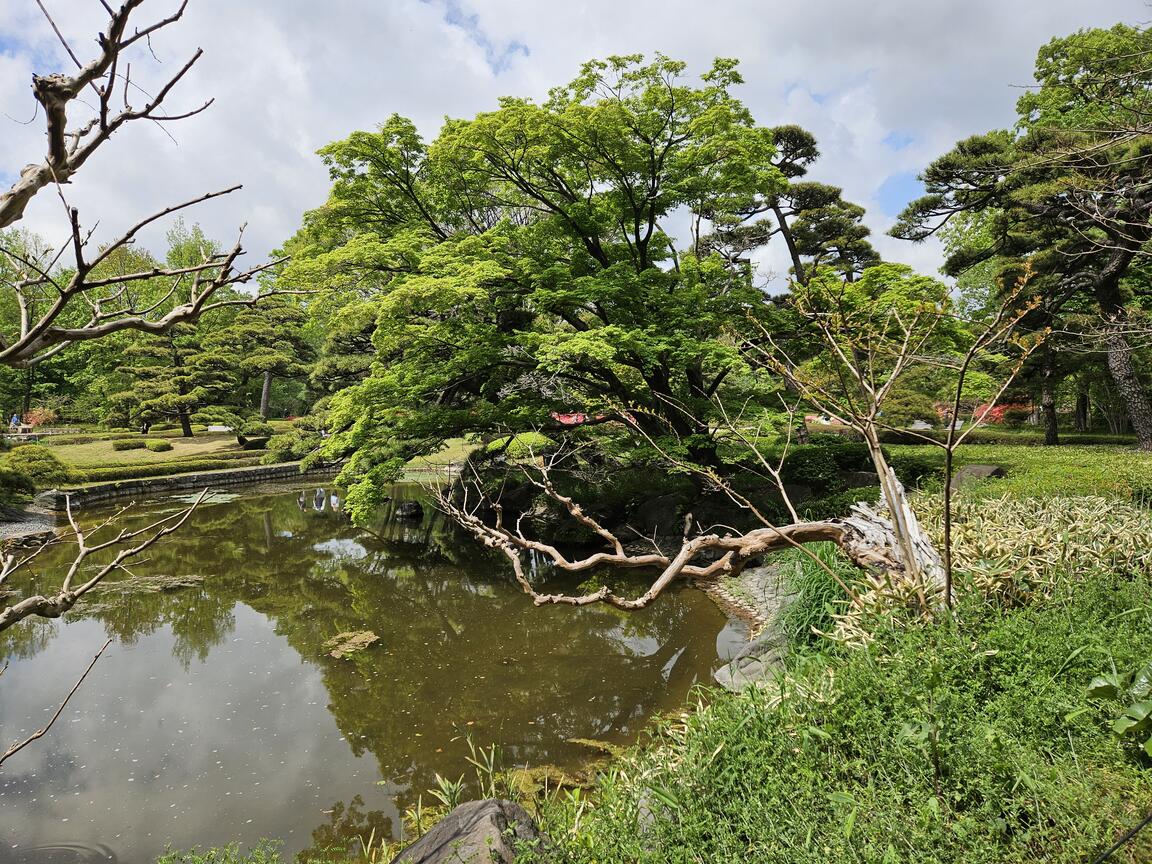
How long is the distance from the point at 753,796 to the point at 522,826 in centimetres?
116

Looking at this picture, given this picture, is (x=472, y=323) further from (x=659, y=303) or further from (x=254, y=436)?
(x=254, y=436)

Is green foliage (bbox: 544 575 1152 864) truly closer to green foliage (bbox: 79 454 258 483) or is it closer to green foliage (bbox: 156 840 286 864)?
green foliage (bbox: 156 840 286 864)

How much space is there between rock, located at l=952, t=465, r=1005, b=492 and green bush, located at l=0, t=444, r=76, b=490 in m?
18.1

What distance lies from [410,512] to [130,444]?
12.7m

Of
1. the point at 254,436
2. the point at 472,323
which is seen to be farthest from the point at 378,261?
the point at 254,436

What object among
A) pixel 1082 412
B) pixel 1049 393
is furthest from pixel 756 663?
pixel 1082 412

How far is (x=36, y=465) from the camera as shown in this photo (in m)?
13.5

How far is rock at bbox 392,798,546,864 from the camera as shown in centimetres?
273

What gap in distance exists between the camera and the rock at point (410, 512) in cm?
1509

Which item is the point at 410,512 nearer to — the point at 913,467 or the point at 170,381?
the point at 913,467

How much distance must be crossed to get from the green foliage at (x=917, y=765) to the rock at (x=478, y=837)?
9.3 inches

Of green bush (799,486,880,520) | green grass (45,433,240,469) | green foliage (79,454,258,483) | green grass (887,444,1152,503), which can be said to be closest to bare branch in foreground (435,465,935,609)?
green grass (887,444,1152,503)

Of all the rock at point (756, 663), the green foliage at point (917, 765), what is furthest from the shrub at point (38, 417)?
the green foliage at point (917, 765)

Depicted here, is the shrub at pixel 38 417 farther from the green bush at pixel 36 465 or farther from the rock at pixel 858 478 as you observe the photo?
the rock at pixel 858 478
